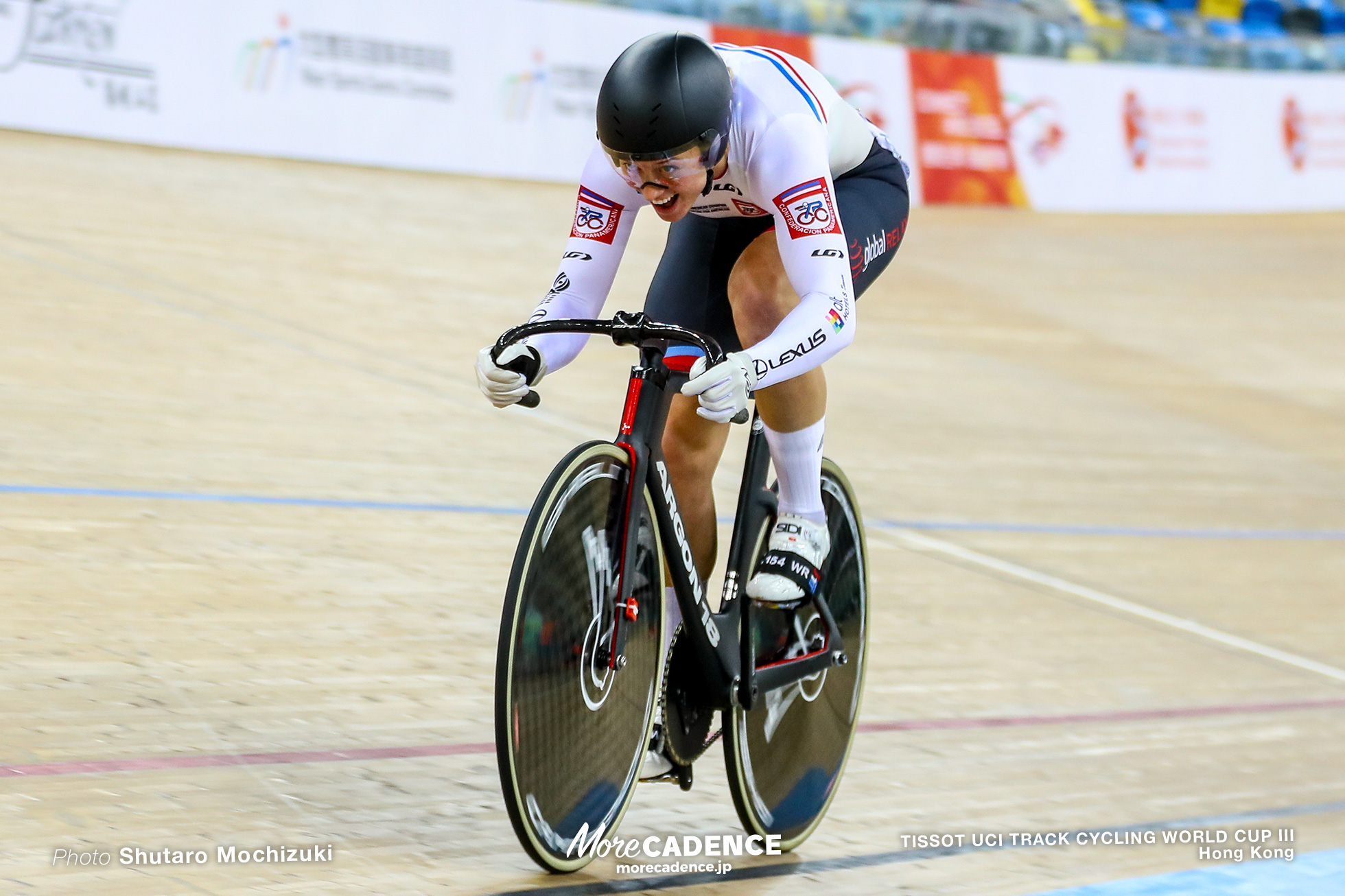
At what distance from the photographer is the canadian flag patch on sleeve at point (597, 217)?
2.41 m

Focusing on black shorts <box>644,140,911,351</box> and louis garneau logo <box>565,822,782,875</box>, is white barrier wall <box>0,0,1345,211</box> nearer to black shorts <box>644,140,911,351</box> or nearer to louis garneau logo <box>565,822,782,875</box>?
black shorts <box>644,140,911,351</box>

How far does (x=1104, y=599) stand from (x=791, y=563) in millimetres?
2408

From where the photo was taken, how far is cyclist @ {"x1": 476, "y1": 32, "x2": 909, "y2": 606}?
2145 millimetres

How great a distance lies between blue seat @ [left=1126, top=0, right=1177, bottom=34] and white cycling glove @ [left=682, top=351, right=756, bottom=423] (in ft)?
49.1

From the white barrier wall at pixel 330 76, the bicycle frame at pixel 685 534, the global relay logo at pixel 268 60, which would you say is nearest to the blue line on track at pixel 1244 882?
the bicycle frame at pixel 685 534

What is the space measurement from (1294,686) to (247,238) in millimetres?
4928

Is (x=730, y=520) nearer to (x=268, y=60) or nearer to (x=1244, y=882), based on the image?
(x=1244, y=882)

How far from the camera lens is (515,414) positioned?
5.52 meters

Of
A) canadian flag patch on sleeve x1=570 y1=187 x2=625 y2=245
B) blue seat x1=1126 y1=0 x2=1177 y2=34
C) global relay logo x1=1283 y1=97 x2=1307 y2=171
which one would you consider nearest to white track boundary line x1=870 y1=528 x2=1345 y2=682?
canadian flag patch on sleeve x1=570 y1=187 x2=625 y2=245

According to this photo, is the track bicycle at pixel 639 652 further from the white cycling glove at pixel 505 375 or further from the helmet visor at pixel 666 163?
the helmet visor at pixel 666 163

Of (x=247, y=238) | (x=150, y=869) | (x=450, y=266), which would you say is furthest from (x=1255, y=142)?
(x=150, y=869)

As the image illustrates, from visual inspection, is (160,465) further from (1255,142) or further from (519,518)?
(1255,142)

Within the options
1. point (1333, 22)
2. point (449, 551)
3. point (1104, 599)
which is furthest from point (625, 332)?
point (1333, 22)

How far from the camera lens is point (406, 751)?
2672 millimetres
